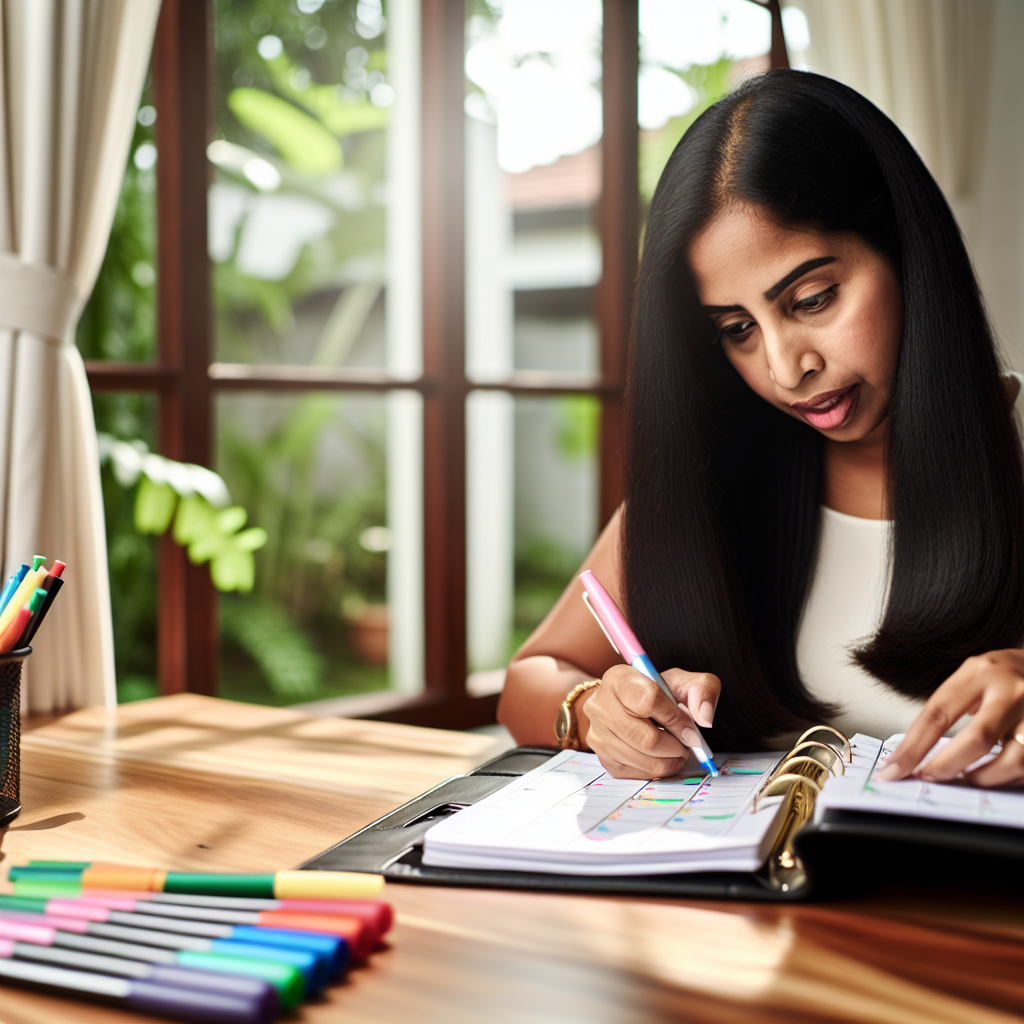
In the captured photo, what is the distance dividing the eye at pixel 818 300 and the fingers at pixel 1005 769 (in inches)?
22.4

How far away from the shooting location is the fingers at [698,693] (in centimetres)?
91

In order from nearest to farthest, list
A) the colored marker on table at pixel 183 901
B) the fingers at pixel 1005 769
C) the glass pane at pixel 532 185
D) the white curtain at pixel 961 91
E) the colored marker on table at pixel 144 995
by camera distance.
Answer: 1. the colored marker on table at pixel 144 995
2. the colored marker on table at pixel 183 901
3. the fingers at pixel 1005 769
4. the white curtain at pixel 961 91
5. the glass pane at pixel 532 185

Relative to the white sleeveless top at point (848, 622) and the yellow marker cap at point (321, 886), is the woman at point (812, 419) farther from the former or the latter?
the yellow marker cap at point (321, 886)

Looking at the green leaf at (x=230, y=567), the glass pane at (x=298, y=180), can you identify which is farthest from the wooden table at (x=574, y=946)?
the glass pane at (x=298, y=180)

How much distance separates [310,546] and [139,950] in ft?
14.0

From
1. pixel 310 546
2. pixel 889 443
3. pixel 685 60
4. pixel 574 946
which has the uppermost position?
pixel 685 60

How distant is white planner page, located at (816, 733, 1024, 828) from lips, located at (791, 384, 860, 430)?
542mm

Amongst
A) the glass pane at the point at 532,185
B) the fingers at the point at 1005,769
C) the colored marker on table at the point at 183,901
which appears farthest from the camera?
the glass pane at the point at 532,185

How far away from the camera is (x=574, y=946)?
0.62 m

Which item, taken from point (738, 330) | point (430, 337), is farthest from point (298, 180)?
point (738, 330)

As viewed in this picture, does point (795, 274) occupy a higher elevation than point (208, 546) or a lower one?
higher

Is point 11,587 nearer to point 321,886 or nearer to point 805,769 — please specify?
point 321,886

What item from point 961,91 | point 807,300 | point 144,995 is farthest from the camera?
point 961,91

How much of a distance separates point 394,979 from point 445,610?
1778 millimetres
